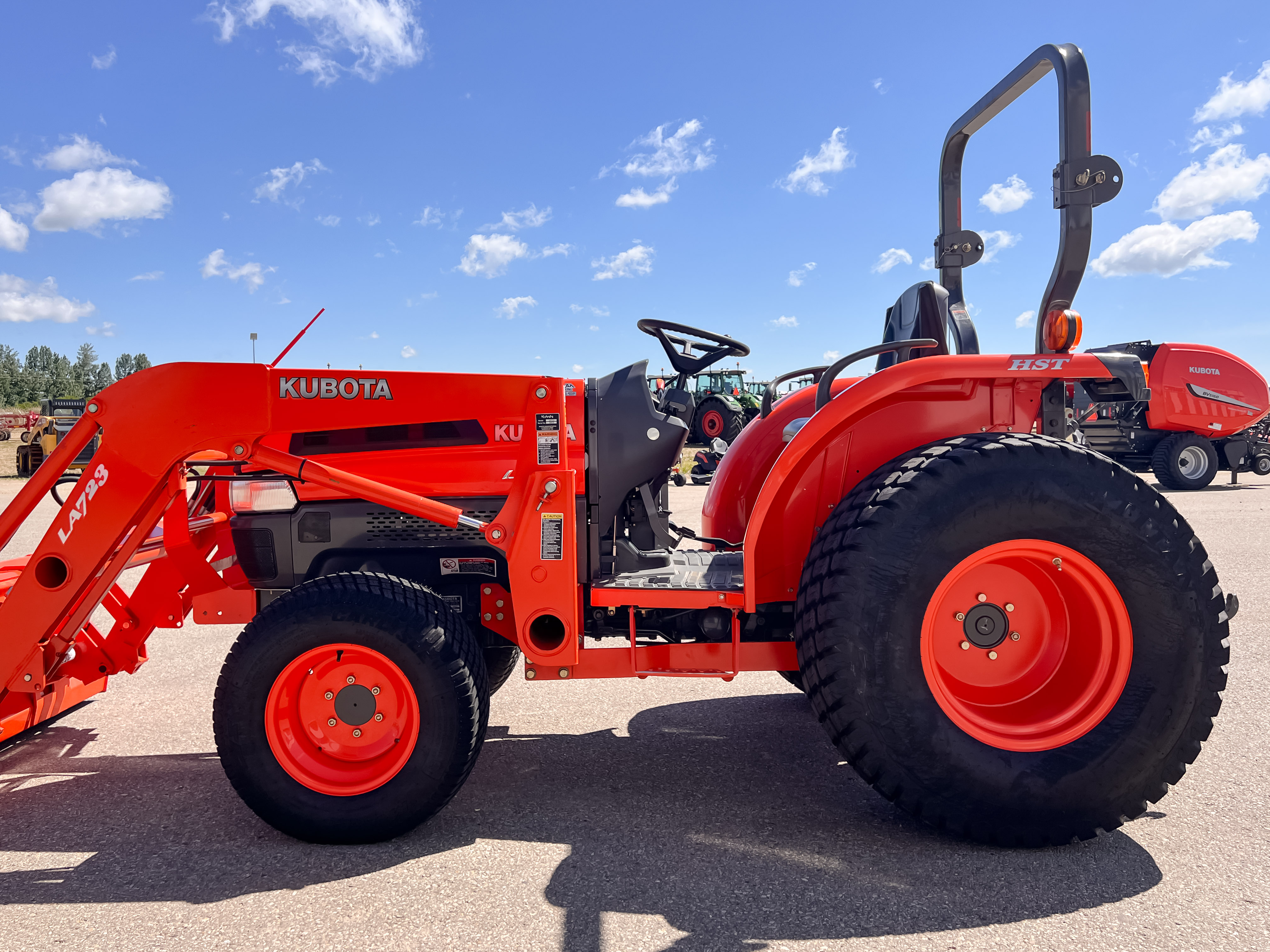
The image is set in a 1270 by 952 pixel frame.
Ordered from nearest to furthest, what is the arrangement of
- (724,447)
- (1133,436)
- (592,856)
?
1. (592,856)
2. (724,447)
3. (1133,436)

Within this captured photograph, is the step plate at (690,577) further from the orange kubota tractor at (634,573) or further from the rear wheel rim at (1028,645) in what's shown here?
the rear wheel rim at (1028,645)

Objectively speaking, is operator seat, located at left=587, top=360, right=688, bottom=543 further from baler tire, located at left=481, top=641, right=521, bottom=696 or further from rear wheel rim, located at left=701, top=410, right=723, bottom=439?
rear wheel rim, located at left=701, top=410, right=723, bottom=439

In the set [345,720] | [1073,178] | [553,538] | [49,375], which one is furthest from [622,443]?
[49,375]

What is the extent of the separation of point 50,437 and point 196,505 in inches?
739

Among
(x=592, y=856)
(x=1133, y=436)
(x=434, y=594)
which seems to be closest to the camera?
(x=592, y=856)

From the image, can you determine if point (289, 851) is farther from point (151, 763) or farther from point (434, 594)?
point (151, 763)

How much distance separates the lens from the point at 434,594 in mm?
2467

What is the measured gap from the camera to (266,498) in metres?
2.85

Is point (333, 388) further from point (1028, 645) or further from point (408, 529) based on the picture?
point (1028, 645)

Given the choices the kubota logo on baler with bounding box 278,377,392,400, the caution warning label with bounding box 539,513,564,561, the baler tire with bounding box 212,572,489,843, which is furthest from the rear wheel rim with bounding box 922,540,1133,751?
the kubota logo on baler with bounding box 278,377,392,400

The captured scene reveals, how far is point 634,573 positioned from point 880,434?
0.95 meters

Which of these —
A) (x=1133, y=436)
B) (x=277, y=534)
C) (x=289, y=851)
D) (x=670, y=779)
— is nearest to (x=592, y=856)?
(x=670, y=779)

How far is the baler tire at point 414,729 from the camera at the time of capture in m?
2.33

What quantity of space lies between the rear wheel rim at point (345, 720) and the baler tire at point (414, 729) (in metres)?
0.03
